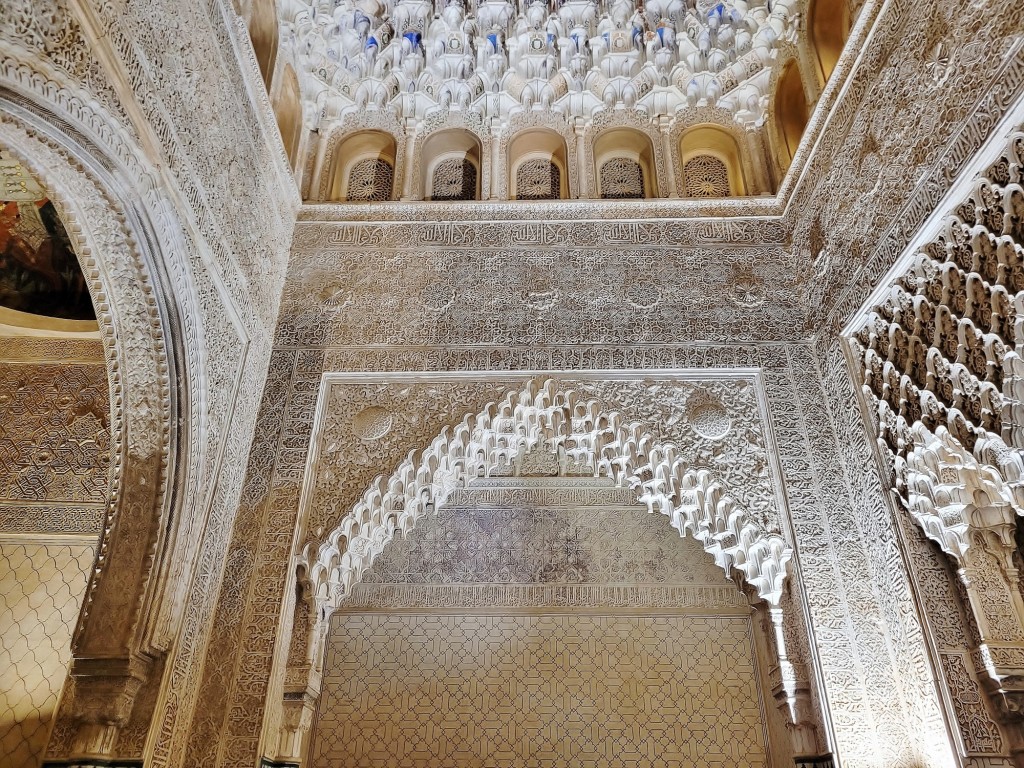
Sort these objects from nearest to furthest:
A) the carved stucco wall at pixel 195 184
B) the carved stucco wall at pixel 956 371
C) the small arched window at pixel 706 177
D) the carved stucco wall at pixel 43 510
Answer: the carved stucco wall at pixel 195 184, the carved stucco wall at pixel 956 371, the carved stucco wall at pixel 43 510, the small arched window at pixel 706 177

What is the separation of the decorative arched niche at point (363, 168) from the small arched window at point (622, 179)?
1.36 m

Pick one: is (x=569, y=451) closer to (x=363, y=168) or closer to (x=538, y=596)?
(x=538, y=596)

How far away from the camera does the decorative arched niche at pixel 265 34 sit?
3859mm

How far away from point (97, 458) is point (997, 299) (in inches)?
177

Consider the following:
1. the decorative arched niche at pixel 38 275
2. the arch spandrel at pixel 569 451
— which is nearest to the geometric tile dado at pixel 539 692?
the arch spandrel at pixel 569 451

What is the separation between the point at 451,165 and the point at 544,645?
3229 mm

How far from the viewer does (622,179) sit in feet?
15.0

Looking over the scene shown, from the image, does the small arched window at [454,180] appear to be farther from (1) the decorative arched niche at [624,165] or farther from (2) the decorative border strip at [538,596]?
(2) the decorative border strip at [538,596]

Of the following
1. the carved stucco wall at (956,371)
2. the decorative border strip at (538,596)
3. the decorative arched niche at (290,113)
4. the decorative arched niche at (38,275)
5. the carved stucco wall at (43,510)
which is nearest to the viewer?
the carved stucco wall at (956,371)

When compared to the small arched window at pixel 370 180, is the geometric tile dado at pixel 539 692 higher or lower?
lower

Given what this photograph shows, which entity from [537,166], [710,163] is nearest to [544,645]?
[537,166]

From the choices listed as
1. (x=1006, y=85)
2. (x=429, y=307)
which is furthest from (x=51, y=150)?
(x=1006, y=85)

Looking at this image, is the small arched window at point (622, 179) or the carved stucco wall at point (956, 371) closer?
the carved stucco wall at point (956, 371)

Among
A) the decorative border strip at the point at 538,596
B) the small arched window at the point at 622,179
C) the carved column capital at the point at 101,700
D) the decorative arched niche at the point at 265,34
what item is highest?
the decorative arched niche at the point at 265,34
